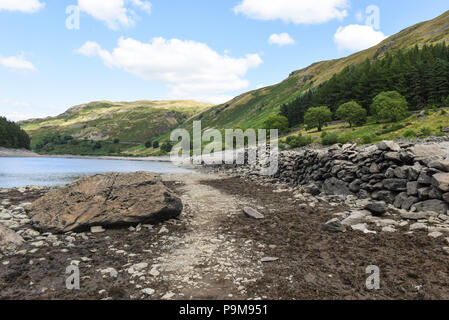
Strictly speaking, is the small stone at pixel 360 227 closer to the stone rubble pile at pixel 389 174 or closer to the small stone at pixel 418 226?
the small stone at pixel 418 226

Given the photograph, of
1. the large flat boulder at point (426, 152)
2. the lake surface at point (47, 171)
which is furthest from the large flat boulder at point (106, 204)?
the lake surface at point (47, 171)

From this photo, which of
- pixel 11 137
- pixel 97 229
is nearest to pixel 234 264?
pixel 97 229

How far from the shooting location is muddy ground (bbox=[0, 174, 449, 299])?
543 cm

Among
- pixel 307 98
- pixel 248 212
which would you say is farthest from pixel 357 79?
pixel 248 212

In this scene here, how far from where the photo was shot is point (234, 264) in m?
7.02

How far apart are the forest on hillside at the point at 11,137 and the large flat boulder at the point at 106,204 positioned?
145373mm

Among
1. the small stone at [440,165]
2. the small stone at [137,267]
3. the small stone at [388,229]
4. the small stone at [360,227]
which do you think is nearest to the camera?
the small stone at [137,267]

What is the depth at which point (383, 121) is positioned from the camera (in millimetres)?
54188

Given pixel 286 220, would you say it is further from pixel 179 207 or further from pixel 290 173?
pixel 290 173

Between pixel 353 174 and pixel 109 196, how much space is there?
1291 cm

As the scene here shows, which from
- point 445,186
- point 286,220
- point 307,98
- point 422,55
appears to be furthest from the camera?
point 307,98

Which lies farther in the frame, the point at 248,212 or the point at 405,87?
the point at 405,87

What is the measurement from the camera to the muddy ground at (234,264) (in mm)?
5426

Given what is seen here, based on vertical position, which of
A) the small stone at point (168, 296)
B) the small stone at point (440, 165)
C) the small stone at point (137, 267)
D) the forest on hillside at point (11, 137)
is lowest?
the small stone at point (137, 267)
